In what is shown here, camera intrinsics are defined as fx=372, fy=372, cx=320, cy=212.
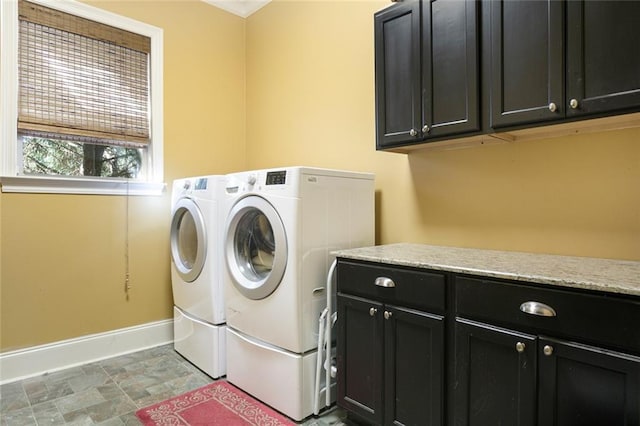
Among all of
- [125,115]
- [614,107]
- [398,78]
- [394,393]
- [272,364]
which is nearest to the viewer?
[614,107]

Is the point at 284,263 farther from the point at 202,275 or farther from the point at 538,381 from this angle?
the point at 538,381

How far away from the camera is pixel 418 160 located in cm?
216

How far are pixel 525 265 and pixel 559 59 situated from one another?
2.48 feet

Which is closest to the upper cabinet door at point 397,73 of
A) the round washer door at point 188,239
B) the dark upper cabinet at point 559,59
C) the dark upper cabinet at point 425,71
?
the dark upper cabinet at point 425,71

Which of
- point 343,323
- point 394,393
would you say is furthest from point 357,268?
point 394,393

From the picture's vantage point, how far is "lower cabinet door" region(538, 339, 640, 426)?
102 centimetres

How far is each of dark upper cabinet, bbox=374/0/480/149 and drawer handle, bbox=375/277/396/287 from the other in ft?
2.26

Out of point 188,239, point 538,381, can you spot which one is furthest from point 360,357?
point 188,239

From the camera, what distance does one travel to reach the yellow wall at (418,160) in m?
1.55

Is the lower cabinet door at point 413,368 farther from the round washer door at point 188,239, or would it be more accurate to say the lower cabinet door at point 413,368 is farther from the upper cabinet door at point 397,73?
the round washer door at point 188,239

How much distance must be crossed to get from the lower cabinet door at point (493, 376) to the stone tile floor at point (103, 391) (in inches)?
30.6

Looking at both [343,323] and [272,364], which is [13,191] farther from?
[343,323]

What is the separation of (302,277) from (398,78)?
109 centimetres

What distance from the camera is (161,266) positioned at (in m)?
2.97
